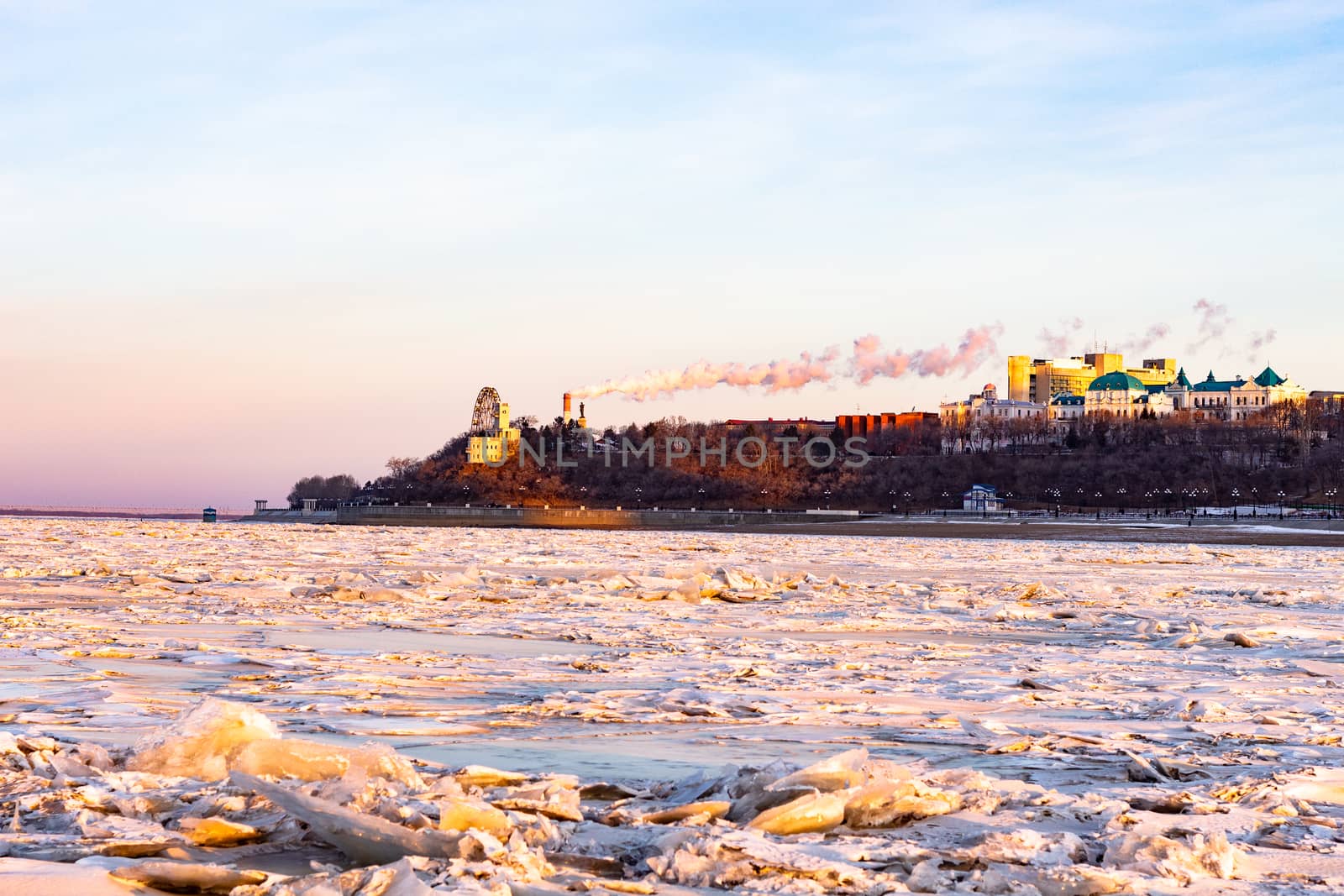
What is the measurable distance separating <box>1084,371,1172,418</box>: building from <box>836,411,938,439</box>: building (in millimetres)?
22233

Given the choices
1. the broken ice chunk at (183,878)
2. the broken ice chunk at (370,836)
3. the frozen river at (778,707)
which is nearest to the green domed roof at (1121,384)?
the frozen river at (778,707)

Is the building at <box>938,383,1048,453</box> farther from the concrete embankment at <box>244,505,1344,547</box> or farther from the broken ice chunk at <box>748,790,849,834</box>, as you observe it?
the broken ice chunk at <box>748,790,849,834</box>

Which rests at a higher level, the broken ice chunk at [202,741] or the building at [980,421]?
the building at [980,421]

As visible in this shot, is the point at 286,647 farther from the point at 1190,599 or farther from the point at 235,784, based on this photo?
the point at 1190,599

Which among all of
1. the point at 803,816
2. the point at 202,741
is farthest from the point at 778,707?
the point at 202,741

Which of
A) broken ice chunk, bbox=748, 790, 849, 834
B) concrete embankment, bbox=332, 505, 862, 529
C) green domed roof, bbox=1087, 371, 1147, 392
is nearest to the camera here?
broken ice chunk, bbox=748, 790, 849, 834

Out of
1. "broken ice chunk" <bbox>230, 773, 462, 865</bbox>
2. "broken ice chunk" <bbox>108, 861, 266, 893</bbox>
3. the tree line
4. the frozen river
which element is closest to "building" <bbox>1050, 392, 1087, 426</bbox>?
the tree line

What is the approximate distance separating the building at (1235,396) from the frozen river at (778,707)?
17884 centimetres

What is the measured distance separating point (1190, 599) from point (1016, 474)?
12449cm

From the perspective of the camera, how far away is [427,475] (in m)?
148

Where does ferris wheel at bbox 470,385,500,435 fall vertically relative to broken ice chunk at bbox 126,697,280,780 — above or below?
above

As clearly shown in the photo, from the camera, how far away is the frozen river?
4.48m

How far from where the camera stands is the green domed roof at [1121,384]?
193 m

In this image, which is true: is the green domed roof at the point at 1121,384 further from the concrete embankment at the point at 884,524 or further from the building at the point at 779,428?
the concrete embankment at the point at 884,524
